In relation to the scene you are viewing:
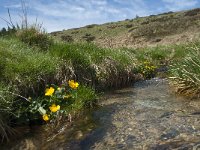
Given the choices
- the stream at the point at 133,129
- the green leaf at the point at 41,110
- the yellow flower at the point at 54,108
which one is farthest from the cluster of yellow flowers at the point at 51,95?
the stream at the point at 133,129

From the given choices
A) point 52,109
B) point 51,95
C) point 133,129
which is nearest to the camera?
point 133,129

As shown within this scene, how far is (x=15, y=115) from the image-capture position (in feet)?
22.4

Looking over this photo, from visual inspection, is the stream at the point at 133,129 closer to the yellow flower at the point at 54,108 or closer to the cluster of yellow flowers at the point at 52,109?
the cluster of yellow flowers at the point at 52,109

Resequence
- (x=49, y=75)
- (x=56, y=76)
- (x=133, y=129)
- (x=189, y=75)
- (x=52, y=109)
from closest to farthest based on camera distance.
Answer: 1. (x=133, y=129)
2. (x=52, y=109)
3. (x=49, y=75)
4. (x=56, y=76)
5. (x=189, y=75)

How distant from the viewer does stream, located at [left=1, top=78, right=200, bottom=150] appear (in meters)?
5.77

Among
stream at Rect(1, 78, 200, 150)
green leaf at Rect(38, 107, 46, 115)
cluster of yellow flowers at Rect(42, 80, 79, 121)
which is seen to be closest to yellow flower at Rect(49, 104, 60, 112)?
cluster of yellow flowers at Rect(42, 80, 79, 121)

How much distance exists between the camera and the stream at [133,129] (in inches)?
227

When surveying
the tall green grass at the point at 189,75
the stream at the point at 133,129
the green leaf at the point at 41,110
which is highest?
the tall green grass at the point at 189,75

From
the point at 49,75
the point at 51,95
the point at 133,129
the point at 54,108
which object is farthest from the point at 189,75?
the point at 54,108

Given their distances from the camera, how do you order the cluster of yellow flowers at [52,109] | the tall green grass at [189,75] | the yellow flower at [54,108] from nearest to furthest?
1. the cluster of yellow flowers at [52,109]
2. the yellow flower at [54,108]
3. the tall green grass at [189,75]

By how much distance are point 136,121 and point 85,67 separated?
3.27 metres

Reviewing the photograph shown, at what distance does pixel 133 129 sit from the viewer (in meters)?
6.47

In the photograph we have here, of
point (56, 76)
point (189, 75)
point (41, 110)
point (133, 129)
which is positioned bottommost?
point (133, 129)

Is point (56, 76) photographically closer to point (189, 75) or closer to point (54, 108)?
point (54, 108)
